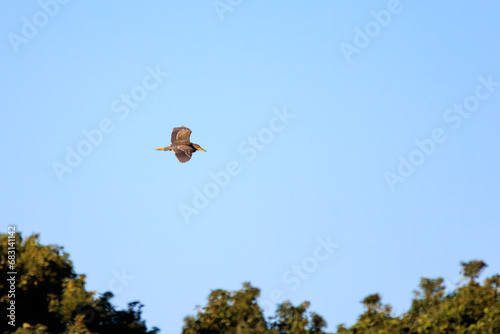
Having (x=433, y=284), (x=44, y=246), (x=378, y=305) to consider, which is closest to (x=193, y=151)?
(x=44, y=246)

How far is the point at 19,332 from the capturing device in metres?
26.6

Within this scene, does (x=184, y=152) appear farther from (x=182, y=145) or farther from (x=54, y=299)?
(x=54, y=299)

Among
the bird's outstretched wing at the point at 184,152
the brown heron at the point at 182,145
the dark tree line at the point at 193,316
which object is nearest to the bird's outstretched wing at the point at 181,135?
the brown heron at the point at 182,145

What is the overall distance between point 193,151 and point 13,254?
662 cm

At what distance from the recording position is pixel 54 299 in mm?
30281

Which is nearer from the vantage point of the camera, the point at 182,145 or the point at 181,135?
the point at 182,145

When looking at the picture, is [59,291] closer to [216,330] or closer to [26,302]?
[26,302]

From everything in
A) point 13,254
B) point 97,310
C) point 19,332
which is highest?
point 13,254

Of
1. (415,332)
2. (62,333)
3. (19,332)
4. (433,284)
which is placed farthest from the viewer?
(433,284)

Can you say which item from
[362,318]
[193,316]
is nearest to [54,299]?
[193,316]

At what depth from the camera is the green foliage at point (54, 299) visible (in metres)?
29.5

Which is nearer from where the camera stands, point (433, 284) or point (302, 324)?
point (302, 324)

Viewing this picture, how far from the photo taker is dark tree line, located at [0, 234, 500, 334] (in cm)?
2975

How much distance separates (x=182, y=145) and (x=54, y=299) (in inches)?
253
